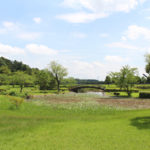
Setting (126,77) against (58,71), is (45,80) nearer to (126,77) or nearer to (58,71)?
(58,71)

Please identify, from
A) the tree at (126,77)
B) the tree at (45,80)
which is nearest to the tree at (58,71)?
the tree at (45,80)

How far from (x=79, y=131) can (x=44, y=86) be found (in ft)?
200

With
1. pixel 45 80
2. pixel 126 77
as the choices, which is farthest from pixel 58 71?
pixel 126 77

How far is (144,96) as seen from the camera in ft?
144

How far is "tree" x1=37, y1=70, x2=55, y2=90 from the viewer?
68.3 metres

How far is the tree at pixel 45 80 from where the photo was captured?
2689 inches

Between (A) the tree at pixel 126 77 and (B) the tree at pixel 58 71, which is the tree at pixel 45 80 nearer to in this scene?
(B) the tree at pixel 58 71

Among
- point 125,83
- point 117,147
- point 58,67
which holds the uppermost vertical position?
point 58,67

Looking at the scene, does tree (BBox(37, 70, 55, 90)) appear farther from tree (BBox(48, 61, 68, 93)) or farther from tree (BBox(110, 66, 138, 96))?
tree (BBox(110, 66, 138, 96))

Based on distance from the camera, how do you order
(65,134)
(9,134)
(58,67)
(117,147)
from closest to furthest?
(117,147)
(65,134)
(9,134)
(58,67)

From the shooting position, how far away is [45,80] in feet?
223

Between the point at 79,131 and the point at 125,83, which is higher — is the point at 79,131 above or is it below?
below

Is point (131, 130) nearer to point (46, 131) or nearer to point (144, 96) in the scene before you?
point (46, 131)

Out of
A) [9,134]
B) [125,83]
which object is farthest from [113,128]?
[125,83]
